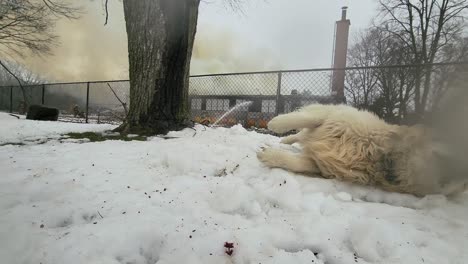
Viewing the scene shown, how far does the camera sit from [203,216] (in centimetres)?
169

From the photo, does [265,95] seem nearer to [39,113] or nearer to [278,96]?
[278,96]

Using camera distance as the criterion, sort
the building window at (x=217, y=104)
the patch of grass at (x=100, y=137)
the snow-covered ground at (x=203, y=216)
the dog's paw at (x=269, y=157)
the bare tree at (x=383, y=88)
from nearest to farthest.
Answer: the snow-covered ground at (x=203, y=216), the dog's paw at (x=269, y=157), the patch of grass at (x=100, y=137), the bare tree at (x=383, y=88), the building window at (x=217, y=104)

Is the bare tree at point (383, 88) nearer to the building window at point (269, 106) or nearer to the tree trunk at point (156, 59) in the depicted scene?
the building window at point (269, 106)

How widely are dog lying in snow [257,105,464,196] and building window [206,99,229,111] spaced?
20.5 ft

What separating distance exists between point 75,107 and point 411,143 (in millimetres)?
13842

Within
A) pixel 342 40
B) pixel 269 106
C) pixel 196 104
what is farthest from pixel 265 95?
pixel 342 40

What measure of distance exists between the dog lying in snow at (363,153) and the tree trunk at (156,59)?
7.15 ft

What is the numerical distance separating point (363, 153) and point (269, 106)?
18.9ft

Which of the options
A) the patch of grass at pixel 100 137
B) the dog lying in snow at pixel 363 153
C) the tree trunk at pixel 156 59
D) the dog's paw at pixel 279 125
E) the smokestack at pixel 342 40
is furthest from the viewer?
the smokestack at pixel 342 40

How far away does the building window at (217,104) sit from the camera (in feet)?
30.0

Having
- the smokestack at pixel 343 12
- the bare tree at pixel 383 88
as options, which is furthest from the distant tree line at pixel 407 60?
the smokestack at pixel 343 12

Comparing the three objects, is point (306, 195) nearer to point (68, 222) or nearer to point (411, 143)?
point (411, 143)

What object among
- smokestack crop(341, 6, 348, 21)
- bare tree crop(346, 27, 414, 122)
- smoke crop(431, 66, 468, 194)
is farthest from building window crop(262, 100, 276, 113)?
smokestack crop(341, 6, 348, 21)

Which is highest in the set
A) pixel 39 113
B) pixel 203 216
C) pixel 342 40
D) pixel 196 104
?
pixel 342 40
